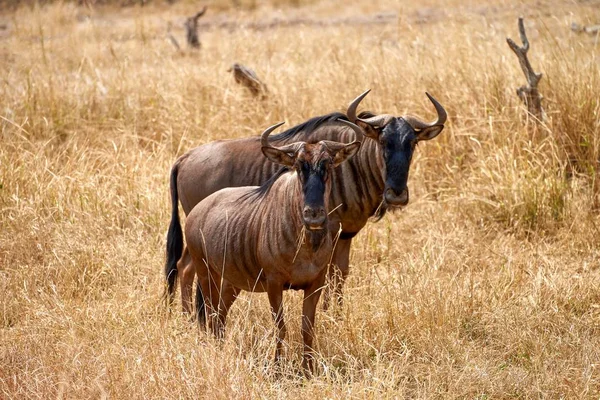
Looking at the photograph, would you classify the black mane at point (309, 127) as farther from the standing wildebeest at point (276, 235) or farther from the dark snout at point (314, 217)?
the dark snout at point (314, 217)

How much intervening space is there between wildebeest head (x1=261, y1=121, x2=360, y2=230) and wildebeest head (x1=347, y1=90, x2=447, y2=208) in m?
0.70

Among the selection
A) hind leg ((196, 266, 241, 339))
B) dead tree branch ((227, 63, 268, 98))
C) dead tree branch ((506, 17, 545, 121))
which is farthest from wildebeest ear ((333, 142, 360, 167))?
dead tree branch ((227, 63, 268, 98))

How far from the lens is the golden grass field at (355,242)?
171 inches

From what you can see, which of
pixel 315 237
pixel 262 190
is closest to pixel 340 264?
pixel 262 190

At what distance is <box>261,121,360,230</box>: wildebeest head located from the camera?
4211 mm

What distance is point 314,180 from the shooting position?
14.0 feet

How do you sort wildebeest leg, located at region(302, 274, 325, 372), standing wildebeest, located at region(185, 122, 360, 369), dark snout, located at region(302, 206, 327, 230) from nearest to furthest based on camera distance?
dark snout, located at region(302, 206, 327, 230) < standing wildebeest, located at region(185, 122, 360, 369) < wildebeest leg, located at region(302, 274, 325, 372)

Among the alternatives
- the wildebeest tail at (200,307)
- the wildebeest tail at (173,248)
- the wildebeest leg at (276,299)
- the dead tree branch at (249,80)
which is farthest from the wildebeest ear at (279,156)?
the dead tree branch at (249,80)

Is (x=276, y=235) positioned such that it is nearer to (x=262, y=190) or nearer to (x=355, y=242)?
(x=262, y=190)

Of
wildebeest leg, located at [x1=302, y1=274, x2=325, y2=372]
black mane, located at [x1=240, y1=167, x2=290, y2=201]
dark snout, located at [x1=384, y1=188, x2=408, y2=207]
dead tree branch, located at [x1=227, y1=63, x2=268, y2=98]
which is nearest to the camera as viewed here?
wildebeest leg, located at [x1=302, y1=274, x2=325, y2=372]

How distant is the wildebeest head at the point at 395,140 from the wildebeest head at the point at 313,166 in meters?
0.70

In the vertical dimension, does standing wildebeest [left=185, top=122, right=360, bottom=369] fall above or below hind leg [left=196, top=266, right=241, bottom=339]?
above

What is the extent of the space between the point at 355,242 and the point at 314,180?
86.8 inches

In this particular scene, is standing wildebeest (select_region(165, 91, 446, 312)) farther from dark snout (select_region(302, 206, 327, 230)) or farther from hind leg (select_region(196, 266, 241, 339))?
dark snout (select_region(302, 206, 327, 230))
